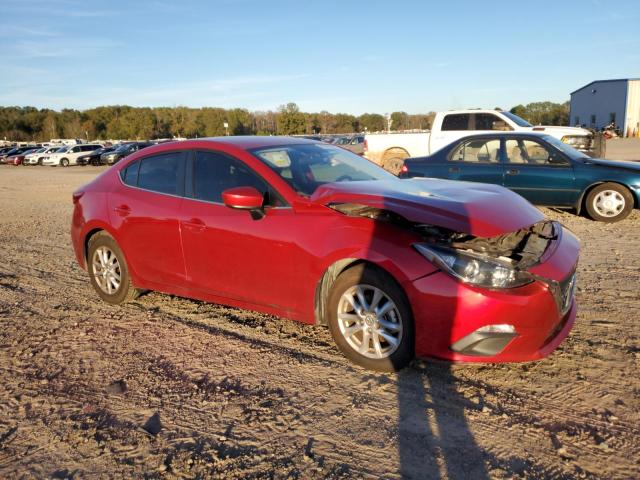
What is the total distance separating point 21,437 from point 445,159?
8226 mm

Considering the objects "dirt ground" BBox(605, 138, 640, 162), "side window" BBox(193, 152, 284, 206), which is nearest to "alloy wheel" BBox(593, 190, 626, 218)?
"side window" BBox(193, 152, 284, 206)

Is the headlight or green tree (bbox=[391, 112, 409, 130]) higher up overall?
green tree (bbox=[391, 112, 409, 130])

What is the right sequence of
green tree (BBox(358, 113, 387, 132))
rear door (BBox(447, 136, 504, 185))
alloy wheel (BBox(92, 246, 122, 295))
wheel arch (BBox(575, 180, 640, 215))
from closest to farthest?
alloy wheel (BBox(92, 246, 122, 295))
wheel arch (BBox(575, 180, 640, 215))
rear door (BBox(447, 136, 504, 185))
green tree (BBox(358, 113, 387, 132))

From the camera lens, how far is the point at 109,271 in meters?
5.23

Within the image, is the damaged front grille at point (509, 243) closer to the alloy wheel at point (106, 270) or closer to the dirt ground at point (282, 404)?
the dirt ground at point (282, 404)

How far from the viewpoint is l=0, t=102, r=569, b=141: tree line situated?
108 m

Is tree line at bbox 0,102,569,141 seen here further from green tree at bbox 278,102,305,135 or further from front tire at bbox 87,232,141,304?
front tire at bbox 87,232,141,304

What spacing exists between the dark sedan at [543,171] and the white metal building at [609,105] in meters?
51.9

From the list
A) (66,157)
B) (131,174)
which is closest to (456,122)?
(131,174)

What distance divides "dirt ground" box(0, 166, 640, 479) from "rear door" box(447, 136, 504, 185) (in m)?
4.55

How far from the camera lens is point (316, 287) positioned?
12.5 feet

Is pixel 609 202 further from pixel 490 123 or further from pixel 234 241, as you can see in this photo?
pixel 234 241

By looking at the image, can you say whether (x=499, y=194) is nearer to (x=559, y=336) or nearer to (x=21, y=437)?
(x=559, y=336)

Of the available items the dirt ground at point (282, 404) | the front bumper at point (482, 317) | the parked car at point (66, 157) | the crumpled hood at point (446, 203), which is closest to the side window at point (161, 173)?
the dirt ground at point (282, 404)
